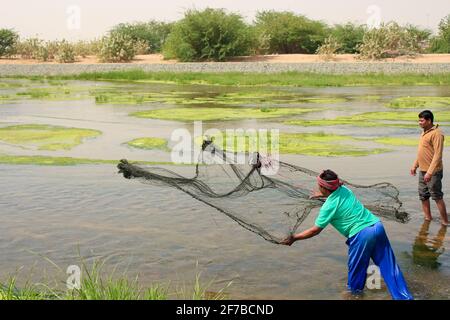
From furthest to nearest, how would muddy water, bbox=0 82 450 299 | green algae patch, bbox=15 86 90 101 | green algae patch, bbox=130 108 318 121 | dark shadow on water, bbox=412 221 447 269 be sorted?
green algae patch, bbox=15 86 90 101 < green algae patch, bbox=130 108 318 121 < dark shadow on water, bbox=412 221 447 269 < muddy water, bbox=0 82 450 299

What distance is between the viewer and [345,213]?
237 inches

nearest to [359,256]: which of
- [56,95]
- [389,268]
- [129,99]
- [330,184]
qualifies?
[389,268]

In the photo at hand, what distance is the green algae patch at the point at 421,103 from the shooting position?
26.8 m

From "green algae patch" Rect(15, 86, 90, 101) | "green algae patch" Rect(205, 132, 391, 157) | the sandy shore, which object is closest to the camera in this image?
"green algae patch" Rect(205, 132, 391, 157)

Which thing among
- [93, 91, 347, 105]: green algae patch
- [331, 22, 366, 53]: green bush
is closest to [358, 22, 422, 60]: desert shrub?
[331, 22, 366, 53]: green bush

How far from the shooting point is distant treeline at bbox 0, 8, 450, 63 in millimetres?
61050

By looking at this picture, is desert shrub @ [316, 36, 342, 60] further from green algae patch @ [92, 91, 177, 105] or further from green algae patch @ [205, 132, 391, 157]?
green algae patch @ [205, 132, 391, 157]

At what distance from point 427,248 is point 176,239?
10.8 feet

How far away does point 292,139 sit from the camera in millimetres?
17281

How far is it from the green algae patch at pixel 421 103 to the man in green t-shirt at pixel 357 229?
21.6m

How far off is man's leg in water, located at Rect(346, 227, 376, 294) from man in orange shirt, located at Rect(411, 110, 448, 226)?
2834mm

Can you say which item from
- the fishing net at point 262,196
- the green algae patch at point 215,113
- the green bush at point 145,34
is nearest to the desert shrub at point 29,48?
the green bush at point 145,34
